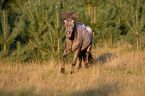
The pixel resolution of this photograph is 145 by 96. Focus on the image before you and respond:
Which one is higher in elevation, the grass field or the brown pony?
the brown pony

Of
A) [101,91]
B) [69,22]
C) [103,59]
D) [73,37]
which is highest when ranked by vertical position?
[69,22]

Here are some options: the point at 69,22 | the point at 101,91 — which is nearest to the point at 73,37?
the point at 69,22

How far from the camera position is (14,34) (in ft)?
25.1

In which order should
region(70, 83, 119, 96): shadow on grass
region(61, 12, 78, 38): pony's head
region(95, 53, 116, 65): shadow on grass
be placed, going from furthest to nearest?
1. region(95, 53, 116, 65): shadow on grass
2. region(61, 12, 78, 38): pony's head
3. region(70, 83, 119, 96): shadow on grass

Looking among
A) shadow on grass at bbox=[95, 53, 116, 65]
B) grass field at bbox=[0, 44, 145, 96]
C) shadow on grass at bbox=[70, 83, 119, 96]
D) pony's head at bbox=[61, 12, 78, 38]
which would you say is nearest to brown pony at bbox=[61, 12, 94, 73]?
pony's head at bbox=[61, 12, 78, 38]

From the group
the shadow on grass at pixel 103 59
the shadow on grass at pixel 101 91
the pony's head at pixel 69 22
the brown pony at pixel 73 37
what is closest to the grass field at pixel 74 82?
the shadow on grass at pixel 101 91

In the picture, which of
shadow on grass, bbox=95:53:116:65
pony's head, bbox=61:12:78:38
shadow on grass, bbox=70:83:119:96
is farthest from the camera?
shadow on grass, bbox=95:53:116:65

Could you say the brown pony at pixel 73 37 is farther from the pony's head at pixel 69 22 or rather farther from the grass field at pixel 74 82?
the grass field at pixel 74 82

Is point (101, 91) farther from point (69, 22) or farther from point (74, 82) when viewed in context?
point (69, 22)

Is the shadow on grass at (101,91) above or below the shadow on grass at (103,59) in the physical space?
above

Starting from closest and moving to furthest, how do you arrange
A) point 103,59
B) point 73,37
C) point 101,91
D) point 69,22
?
point 101,91 → point 69,22 → point 73,37 → point 103,59

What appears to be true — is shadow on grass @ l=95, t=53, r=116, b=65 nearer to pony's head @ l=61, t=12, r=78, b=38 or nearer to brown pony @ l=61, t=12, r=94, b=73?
brown pony @ l=61, t=12, r=94, b=73

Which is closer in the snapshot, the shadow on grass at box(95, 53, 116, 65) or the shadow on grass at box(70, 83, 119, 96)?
the shadow on grass at box(70, 83, 119, 96)

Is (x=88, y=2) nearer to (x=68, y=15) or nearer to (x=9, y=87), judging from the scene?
(x=68, y=15)
